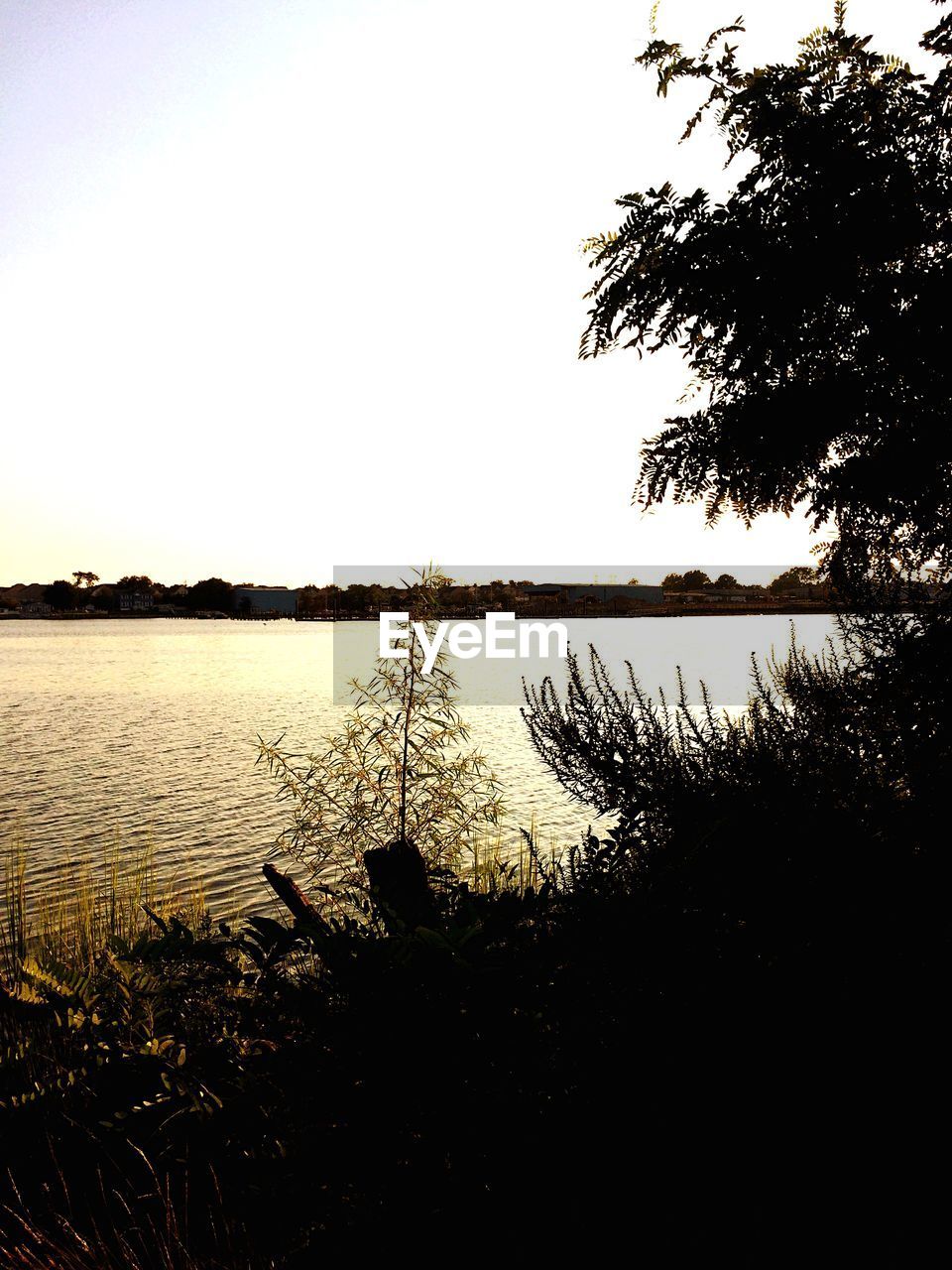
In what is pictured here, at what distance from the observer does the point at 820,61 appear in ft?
10.2

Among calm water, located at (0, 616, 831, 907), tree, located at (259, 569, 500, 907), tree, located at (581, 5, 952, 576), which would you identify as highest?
tree, located at (581, 5, 952, 576)

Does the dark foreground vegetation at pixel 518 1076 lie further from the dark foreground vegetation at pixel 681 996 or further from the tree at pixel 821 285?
the tree at pixel 821 285

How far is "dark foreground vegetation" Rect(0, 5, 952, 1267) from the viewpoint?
2.15 m

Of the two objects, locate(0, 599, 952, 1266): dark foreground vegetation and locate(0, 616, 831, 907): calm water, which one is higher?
locate(0, 599, 952, 1266): dark foreground vegetation

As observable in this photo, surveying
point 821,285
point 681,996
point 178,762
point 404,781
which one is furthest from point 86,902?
point 178,762

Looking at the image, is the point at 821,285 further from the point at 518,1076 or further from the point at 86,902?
the point at 86,902

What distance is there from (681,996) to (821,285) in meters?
2.38

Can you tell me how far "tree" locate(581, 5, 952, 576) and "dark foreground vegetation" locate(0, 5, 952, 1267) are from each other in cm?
1

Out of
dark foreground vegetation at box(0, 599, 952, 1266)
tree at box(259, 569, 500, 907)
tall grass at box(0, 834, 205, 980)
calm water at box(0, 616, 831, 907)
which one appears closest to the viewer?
dark foreground vegetation at box(0, 599, 952, 1266)

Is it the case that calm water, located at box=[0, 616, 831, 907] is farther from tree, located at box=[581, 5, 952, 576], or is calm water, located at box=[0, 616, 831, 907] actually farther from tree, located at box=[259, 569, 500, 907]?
tree, located at box=[581, 5, 952, 576]

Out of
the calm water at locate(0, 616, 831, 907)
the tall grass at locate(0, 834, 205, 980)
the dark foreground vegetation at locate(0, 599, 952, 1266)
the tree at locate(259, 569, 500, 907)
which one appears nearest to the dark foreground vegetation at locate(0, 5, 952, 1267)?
the dark foreground vegetation at locate(0, 599, 952, 1266)

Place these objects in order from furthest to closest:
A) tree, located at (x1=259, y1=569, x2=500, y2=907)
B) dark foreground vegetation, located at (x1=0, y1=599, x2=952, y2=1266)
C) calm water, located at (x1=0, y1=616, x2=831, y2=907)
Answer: calm water, located at (x1=0, y1=616, x2=831, y2=907)
tree, located at (x1=259, y1=569, x2=500, y2=907)
dark foreground vegetation, located at (x1=0, y1=599, x2=952, y2=1266)

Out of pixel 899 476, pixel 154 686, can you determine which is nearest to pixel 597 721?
pixel 899 476

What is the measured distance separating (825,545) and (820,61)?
6.15ft
